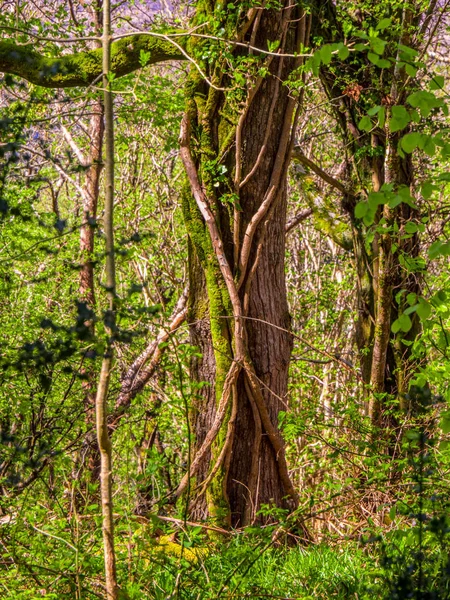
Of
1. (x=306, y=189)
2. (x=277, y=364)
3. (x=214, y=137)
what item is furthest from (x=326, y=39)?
(x=277, y=364)

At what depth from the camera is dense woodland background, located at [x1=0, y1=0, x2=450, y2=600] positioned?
8.16 feet

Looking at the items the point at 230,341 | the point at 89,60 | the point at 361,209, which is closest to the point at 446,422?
the point at 361,209

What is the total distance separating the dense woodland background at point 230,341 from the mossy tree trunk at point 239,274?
0.01 meters

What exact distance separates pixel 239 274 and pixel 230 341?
0.41 metres

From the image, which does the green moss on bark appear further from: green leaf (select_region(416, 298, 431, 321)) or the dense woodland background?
green leaf (select_region(416, 298, 431, 321))

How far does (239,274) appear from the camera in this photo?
4.43 m

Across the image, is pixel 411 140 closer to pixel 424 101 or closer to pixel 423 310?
pixel 424 101

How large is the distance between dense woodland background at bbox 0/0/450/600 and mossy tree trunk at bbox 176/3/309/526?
0.01 m

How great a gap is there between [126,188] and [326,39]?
3.40m

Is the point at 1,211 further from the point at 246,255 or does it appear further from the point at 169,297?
the point at 169,297

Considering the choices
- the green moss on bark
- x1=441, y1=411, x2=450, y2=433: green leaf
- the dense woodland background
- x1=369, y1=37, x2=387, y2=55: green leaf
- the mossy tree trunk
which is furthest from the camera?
the green moss on bark

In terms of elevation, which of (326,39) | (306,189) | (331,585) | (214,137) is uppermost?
(326,39)

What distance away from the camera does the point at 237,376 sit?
172 inches

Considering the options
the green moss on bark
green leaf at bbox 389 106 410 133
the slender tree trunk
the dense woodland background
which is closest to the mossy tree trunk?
the dense woodland background
